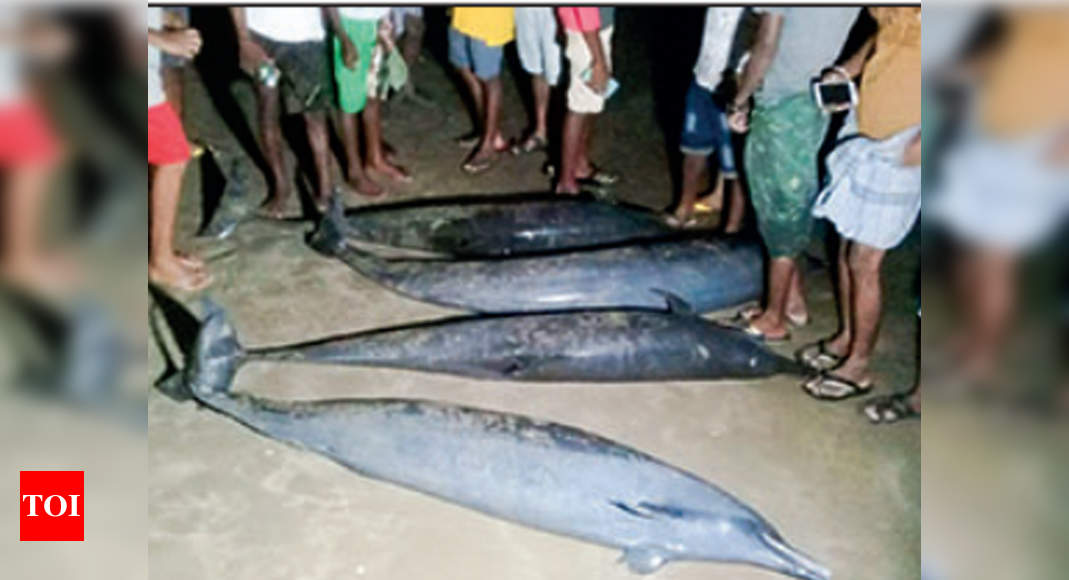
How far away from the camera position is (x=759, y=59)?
16.6 ft

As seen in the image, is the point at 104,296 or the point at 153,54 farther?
the point at 153,54

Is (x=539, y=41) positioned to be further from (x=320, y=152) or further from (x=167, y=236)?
(x=167, y=236)

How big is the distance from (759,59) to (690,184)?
1324mm

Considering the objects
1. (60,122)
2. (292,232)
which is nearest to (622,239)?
(292,232)

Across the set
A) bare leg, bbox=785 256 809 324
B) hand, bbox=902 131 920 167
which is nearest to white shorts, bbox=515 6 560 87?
bare leg, bbox=785 256 809 324

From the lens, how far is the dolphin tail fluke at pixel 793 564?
4.09 m

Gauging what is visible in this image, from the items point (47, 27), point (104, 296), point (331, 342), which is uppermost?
point (47, 27)

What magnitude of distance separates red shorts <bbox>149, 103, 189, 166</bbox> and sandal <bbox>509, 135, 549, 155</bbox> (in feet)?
7.13

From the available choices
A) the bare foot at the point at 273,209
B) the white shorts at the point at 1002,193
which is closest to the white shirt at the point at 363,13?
the bare foot at the point at 273,209

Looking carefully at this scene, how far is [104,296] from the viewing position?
5.76ft

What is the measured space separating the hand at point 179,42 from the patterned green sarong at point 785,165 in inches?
94.5

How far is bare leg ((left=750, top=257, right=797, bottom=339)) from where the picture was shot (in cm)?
539

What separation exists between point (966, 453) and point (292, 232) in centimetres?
467

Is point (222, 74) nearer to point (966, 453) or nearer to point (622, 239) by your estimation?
point (622, 239)
